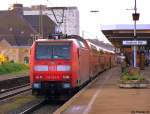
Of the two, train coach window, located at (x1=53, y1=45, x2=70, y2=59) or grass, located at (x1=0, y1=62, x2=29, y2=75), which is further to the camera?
grass, located at (x1=0, y1=62, x2=29, y2=75)

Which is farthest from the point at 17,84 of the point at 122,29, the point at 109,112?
the point at 109,112

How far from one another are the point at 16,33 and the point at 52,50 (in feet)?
365

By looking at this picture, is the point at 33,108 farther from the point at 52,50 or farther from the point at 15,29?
the point at 15,29

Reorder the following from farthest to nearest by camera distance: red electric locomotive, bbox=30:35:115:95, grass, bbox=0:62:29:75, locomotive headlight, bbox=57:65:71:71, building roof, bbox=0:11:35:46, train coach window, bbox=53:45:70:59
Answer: building roof, bbox=0:11:35:46 < grass, bbox=0:62:29:75 < train coach window, bbox=53:45:70:59 < locomotive headlight, bbox=57:65:71:71 < red electric locomotive, bbox=30:35:115:95

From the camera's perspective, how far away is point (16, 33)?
5340 inches

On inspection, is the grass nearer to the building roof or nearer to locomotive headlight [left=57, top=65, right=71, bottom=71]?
locomotive headlight [left=57, top=65, right=71, bottom=71]

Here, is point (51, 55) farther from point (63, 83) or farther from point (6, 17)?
point (6, 17)

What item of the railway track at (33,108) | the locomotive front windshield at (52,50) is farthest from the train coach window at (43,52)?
the railway track at (33,108)

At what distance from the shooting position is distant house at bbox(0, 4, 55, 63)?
411 ft

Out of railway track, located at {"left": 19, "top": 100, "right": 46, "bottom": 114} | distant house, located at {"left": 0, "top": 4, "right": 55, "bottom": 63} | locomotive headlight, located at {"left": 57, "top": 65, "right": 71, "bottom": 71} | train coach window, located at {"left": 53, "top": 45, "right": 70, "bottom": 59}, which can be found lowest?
railway track, located at {"left": 19, "top": 100, "right": 46, "bottom": 114}

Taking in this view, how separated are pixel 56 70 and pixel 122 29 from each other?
78.4ft

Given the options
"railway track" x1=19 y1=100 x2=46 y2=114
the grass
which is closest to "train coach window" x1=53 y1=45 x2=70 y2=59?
"railway track" x1=19 y1=100 x2=46 y2=114

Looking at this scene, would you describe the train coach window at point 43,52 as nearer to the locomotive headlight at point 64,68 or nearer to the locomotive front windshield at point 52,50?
the locomotive front windshield at point 52,50

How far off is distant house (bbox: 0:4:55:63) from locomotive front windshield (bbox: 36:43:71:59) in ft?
314
